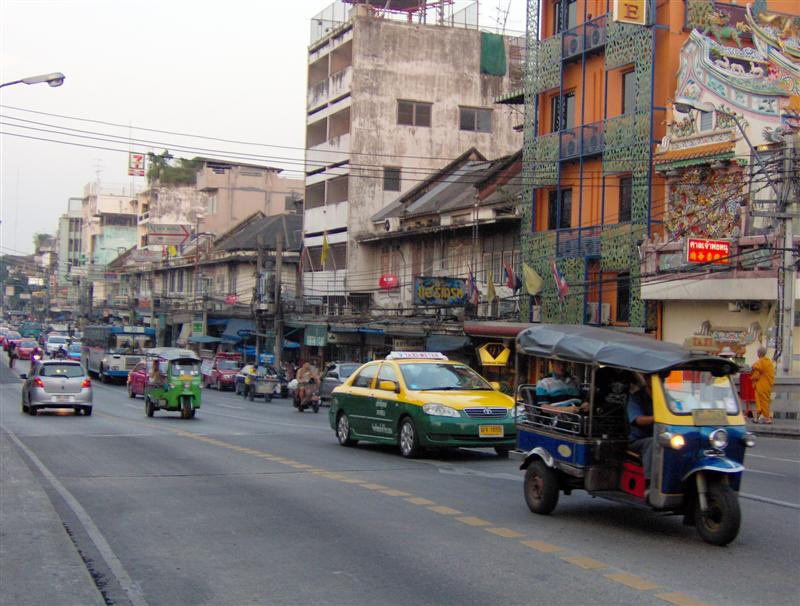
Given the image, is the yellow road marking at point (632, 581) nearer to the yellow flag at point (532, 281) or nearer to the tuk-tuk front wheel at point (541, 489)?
the tuk-tuk front wheel at point (541, 489)

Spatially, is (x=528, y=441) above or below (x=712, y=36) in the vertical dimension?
below

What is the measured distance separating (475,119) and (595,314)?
26.3m

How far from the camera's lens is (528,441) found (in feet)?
37.2

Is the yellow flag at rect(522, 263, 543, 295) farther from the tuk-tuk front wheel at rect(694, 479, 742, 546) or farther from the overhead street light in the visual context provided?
the tuk-tuk front wheel at rect(694, 479, 742, 546)

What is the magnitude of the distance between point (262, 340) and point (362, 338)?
16720 mm

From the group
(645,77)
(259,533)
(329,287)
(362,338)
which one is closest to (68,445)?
(259,533)

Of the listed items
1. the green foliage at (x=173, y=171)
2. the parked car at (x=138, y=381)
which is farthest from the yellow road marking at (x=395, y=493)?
the green foliage at (x=173, y=171)

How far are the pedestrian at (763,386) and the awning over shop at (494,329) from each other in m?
11.9

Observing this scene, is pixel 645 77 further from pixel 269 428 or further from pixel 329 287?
pixel 329 287

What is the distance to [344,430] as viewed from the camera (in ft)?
61.4

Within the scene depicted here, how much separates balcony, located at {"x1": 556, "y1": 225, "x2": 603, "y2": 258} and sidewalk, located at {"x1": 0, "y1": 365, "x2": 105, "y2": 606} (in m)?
25.9

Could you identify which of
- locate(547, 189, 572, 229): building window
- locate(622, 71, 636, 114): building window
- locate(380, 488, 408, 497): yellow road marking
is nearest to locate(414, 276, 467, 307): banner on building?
locate(547, 189, 572, 229): building window

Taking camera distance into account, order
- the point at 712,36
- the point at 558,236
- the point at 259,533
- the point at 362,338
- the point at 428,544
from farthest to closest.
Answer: the point at 362,338
the point at 558,236
the point at 712,36
the point at 259,533
the point at 428,544

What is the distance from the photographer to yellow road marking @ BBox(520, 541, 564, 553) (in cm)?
909
